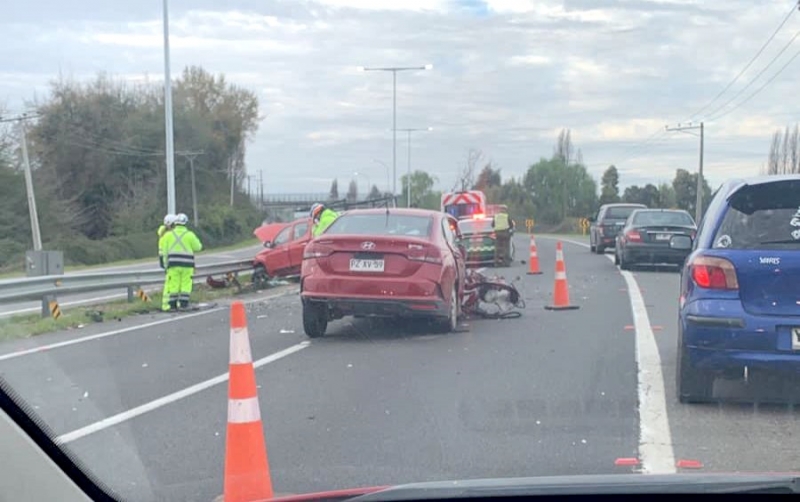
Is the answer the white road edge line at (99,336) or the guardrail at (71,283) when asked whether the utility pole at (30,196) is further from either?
the white road edge line at (99,336)

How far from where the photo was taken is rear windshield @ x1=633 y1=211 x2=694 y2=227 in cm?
2259

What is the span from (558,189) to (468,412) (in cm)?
8567

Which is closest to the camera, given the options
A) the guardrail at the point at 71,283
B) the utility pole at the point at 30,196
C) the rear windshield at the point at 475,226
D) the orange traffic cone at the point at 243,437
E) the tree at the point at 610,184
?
the orange traffic cone at the point at 243,437

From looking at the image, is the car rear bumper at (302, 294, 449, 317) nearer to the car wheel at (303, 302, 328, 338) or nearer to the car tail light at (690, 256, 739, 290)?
the car wheel at (303, 302, 328, 338)

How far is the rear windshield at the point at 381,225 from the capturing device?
11.7 meters

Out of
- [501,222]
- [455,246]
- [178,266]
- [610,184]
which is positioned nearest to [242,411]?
[455,246]

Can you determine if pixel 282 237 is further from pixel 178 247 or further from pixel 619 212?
pixel 619 212

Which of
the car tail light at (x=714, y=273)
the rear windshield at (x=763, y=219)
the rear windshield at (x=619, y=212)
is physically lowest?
the rear windshield at (x=619, y=212)

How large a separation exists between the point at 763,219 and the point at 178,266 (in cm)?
1049

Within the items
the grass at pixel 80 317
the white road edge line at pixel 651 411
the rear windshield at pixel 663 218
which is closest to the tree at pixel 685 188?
the rear windshield at pixel 663 218

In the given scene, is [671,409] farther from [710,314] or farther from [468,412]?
[468,412]

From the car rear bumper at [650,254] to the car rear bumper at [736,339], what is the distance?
15.2m

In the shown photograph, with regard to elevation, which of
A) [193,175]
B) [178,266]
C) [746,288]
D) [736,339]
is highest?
[193,175]

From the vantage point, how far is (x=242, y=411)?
17.6 feet
